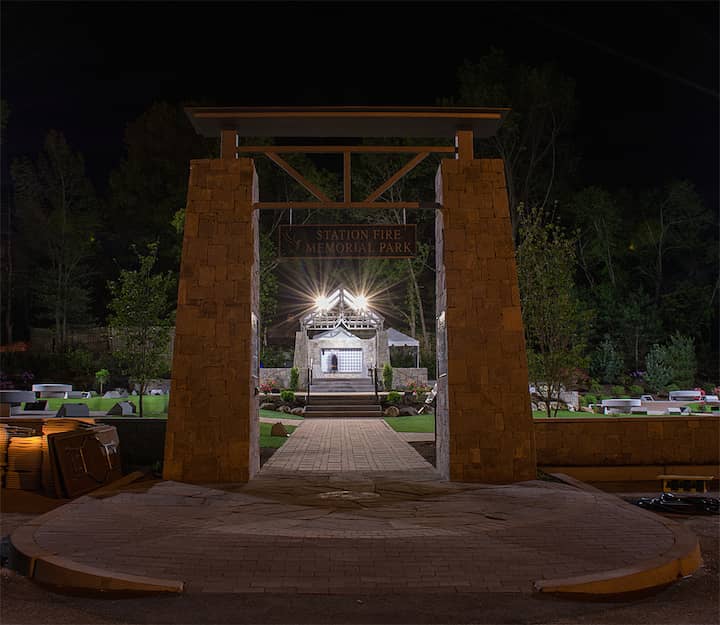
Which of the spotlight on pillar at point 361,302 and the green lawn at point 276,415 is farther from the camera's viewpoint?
the spotlight on pillar at point 361,302

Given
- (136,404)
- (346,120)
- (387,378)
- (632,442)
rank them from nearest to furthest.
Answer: (346,120) → (632,442) → (136,404) → (387,378)

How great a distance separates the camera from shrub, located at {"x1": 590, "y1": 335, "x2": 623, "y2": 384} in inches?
1407

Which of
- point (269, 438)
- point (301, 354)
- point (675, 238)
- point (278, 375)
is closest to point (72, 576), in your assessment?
point (269, 438)

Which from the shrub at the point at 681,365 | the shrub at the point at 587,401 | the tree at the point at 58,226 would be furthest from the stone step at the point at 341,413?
the tree at the point at 58,226

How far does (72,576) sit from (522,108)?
3578 cm

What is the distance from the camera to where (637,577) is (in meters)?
5.06

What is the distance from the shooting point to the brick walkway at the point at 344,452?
38.5 ft

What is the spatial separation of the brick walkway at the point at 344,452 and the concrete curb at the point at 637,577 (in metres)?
5.62

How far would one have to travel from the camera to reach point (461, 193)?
10297mm

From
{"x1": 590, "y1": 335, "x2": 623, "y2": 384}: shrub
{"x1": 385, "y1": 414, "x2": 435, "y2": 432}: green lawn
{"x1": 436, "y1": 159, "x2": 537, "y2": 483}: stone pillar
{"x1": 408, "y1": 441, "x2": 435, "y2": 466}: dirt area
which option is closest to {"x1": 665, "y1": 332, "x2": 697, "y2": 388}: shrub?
{"x1": 590, "y1": 335, "x2": 623, "y2": 384}: shrub

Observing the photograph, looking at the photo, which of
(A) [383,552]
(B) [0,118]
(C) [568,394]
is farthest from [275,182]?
(A) [383,552]

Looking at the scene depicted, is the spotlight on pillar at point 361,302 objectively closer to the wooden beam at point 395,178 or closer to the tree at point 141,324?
the tree at point 141,324

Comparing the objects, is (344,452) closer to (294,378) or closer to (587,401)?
(587,401)

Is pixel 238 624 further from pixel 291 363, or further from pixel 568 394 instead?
pixel 291 363
